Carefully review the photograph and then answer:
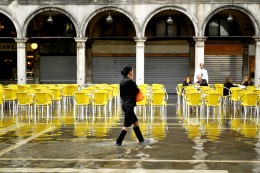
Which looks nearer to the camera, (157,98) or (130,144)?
(130,144)

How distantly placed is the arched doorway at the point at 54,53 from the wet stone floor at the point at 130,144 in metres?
14.8

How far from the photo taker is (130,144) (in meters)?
11.1

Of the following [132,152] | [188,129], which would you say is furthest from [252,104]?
[132,152]

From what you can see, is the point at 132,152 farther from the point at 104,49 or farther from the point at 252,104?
the point at 104,49

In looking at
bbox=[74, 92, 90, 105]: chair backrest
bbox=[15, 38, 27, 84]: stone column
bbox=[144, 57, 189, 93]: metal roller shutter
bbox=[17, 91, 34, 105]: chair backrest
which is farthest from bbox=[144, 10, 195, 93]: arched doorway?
bbox=[17, 91, 34, 105]: chair backrest

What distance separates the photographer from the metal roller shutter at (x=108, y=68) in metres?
31.3

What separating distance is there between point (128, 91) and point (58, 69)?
2156 centimetres

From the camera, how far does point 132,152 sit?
33.0ft

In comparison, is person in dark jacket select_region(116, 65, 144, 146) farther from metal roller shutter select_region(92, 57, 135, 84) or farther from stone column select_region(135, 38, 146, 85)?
metal roller shutter select_region(92, 57, 135, 84)

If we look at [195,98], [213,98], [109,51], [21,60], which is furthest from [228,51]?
[195,98]

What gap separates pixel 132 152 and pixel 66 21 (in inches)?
888

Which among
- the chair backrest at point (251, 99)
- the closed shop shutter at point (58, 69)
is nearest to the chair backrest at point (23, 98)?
the chair backrest at point (251, 99)

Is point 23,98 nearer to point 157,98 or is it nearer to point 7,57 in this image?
point 157,98

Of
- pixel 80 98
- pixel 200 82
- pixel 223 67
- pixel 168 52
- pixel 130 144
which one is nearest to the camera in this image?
pixel 130 144
